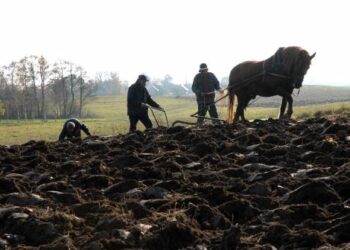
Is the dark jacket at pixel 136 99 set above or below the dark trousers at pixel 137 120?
above

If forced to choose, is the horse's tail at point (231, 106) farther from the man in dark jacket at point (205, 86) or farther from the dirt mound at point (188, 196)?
the dirt mound at point (188, 196)

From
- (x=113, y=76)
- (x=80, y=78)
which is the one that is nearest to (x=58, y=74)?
(x=80, y=78)

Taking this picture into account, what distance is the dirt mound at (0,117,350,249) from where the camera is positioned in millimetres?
4091

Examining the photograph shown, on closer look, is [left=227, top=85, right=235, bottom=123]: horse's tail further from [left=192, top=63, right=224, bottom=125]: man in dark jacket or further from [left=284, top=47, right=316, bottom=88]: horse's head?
[left=284, top=47, right=316, bottom=88]: horse's head

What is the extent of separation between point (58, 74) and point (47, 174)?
2767 inches

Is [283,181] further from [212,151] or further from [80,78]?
[80,78]

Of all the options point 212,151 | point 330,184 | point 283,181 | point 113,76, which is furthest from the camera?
Result: point 113,76

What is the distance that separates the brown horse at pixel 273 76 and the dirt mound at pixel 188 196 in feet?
15.8

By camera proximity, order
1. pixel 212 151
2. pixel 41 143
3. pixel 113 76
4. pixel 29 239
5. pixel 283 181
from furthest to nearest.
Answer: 1. pixel 113 76
2. pixel 41 143
3. pixel 212 151
4. pixel 283 181
5. pixel 29 239

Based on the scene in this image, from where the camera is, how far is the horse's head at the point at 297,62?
13500 mm

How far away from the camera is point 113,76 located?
456ft

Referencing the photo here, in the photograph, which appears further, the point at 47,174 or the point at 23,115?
the point at 23,115

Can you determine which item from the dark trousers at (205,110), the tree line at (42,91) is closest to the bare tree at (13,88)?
the tree line at (42,91)

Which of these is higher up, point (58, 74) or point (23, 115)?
point (58, 74)
